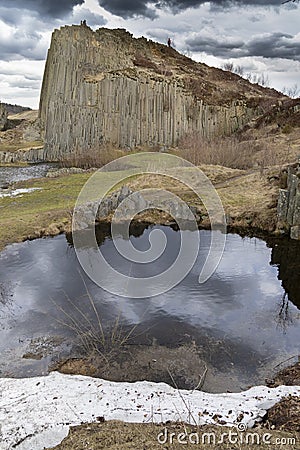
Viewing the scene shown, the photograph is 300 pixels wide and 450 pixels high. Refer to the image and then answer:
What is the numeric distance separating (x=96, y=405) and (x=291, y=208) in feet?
31.9

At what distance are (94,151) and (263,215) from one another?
Result: 1623 cm

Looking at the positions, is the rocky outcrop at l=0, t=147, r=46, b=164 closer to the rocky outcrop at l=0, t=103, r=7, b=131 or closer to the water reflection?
the rocky outcrop at l=0, t=103, r=7, b=131

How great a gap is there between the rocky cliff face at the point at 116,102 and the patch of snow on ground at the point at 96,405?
87.1 feet

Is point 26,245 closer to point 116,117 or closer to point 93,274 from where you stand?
point 93,274

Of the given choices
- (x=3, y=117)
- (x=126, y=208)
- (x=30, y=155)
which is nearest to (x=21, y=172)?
(x=30, y=155)

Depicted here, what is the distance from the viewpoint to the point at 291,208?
42.5 feet

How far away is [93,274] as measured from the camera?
1014cm

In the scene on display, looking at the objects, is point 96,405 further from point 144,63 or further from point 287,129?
point 144,63

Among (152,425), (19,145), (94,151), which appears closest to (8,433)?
(152,425)
